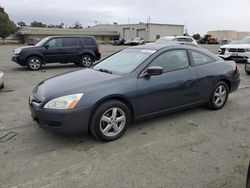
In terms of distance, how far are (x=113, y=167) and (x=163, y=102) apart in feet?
5.68

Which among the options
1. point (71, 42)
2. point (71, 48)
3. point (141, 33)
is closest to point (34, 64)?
point (71, 48)

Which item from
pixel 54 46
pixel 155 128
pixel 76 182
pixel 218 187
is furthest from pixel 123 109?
pixel 54 46

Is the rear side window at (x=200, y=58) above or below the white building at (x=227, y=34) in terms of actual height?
below

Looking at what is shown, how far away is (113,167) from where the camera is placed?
340cm

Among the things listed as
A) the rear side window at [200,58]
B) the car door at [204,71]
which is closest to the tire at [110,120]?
the car door at [204,71]

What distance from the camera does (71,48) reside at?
43.0 ft

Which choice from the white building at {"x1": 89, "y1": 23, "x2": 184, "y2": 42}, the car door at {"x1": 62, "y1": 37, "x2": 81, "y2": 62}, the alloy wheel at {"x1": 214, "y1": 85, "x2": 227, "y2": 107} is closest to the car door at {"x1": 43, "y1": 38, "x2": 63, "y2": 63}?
the car door at {"x1": 62, "y1": 37, "x2": 81, "y2": 62}

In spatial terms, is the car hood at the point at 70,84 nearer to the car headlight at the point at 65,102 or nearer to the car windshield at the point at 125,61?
the car headlight at the point at 65,102

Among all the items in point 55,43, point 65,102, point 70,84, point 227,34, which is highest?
point 227,34

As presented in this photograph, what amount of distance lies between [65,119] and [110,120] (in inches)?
28.1

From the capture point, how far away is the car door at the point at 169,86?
445 cm

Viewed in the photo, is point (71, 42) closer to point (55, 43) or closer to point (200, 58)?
point (55, 43)

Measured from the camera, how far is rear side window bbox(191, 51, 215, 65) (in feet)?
17.5

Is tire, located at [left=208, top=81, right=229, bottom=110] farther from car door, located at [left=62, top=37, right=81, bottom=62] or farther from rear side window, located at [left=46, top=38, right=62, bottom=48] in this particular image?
rear side window, located at [left=46, top=38, right=62, bottom=48]
